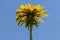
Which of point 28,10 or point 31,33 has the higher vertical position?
point 28,10

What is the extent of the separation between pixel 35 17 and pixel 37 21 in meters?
1.19

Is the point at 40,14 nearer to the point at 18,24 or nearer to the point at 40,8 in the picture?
the point at 40,8

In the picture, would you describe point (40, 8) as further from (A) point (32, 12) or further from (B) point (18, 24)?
(B) point (18, 24)

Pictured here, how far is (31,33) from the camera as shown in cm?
8006

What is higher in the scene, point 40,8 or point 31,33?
point 40,8

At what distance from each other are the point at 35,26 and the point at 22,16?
4381 mm

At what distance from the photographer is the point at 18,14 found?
7944 cm

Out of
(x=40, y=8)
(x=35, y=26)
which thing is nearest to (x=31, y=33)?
(x=35, y=26)

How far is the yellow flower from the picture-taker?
78781mm

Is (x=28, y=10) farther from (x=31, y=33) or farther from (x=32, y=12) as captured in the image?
(x=31, y=33)

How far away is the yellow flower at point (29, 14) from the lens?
258ft

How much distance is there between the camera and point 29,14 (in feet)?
261

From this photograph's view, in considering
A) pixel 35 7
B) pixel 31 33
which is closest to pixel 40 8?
pixel 35 7

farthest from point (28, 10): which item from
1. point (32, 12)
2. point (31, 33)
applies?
point (31, 33)
